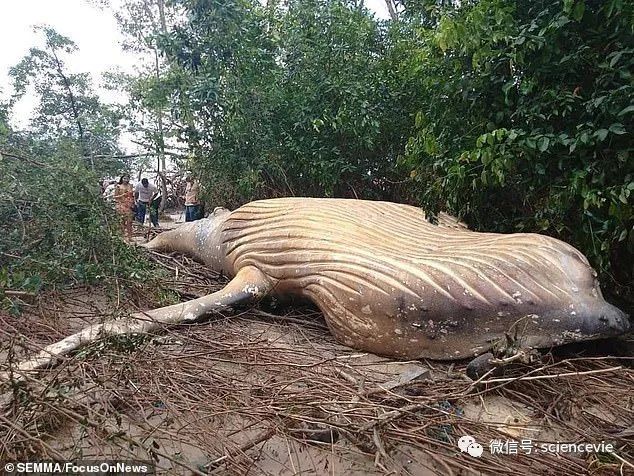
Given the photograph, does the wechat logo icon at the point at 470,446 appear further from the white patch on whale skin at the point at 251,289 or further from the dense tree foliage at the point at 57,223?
the dense tree foliage at the point at 57,223

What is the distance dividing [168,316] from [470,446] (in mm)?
2263

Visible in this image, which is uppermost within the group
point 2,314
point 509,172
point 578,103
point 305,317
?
point 578,103

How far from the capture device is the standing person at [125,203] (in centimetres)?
469

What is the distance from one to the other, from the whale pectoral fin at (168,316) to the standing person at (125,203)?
4.23 ft

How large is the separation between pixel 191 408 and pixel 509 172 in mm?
2561

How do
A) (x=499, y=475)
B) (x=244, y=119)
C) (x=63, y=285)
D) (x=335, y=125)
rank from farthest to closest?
(x=244, y=119), (x=335, y=125), (x=63, y=285), (x=499, y=475)

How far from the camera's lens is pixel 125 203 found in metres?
6.28

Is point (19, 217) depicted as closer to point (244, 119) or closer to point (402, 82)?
point (244, 119)

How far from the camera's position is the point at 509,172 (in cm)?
354

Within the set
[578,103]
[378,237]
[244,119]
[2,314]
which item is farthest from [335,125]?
[2,314]

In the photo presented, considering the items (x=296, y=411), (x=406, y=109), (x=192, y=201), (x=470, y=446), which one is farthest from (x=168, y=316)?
(x=192, y=201)

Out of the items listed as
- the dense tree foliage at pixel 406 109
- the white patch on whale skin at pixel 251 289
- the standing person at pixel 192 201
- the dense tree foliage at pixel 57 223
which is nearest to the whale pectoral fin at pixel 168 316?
the white patch on whale skin at pixel 251 289

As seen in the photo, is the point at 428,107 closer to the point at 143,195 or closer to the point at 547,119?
the point at 547,119

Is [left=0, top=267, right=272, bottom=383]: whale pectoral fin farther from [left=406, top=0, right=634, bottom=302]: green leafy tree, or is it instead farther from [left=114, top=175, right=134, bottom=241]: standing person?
[left=406, top=0, right=634, bottom=302]: green leafy tree
